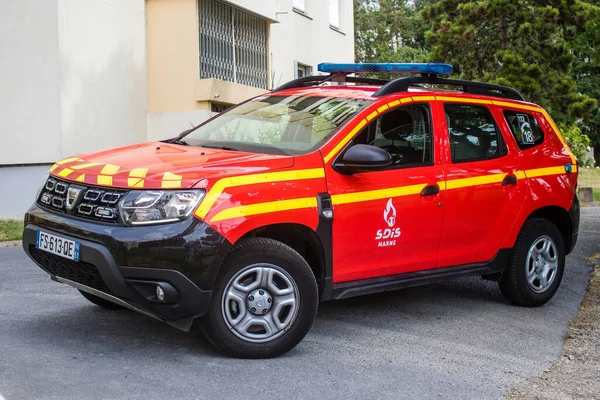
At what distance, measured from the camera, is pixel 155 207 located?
4645 millimetres

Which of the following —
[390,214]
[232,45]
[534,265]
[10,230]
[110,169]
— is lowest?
[10,230]

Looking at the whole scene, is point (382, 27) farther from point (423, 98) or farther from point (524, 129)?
point (423, 98)

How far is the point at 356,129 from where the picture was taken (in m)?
5.60

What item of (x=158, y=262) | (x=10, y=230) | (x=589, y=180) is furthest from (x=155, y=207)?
(x=589, y=180)

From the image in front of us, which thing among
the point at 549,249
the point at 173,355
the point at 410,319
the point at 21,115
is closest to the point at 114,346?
the point at 173,355

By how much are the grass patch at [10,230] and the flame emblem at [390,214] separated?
21.5 feet

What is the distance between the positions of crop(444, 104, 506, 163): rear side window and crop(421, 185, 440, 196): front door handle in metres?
0.35

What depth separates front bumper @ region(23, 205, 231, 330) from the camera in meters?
4.58

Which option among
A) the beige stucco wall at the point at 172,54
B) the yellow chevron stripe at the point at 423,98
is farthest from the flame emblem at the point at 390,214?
the beige stucco wall at the point at 172,54

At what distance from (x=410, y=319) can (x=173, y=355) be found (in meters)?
2.11

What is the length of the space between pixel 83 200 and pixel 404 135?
7.71ft

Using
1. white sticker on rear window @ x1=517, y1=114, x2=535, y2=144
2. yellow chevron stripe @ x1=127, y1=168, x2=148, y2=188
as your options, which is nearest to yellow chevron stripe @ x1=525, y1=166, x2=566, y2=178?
white sticker on rear window @ x1=517, y1=114, x2=535, y2=144

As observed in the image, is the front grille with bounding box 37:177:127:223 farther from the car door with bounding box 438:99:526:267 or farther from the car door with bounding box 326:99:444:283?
the car door with bounding box 438:99:526:267

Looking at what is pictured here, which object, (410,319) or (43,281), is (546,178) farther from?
(43,281)
